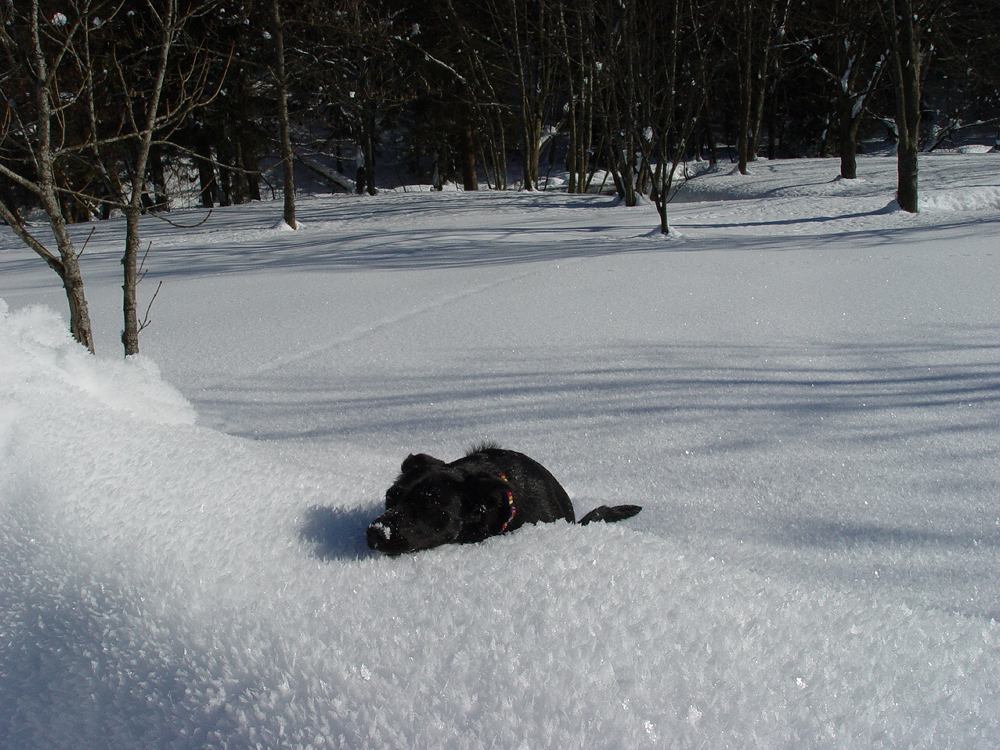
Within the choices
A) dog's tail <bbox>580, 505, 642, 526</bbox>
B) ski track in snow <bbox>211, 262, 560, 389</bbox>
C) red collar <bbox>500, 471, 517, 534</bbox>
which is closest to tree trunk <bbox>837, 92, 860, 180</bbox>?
ski track in snow <bbox>211, 262, 560, 389</bbox>

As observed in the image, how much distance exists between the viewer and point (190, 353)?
4520mm

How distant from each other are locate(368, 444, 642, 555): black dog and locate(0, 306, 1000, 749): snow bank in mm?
53

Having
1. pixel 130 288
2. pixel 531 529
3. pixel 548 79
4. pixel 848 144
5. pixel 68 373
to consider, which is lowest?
pixel 531 529

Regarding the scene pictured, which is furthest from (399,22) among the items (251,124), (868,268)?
(868,268)

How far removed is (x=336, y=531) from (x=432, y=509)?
17 cm

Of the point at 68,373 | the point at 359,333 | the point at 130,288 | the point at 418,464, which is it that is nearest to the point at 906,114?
the point at 359,333

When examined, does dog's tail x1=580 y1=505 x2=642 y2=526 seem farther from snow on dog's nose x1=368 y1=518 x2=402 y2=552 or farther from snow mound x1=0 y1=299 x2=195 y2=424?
snow mound x1=0 y1=299 x2=195 y2=424

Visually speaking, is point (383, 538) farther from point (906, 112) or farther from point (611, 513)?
point (906, 112)

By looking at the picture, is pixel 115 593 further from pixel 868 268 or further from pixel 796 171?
pixel 796 171

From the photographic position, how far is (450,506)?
131cm

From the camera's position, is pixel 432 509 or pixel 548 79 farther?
pixel 548 79

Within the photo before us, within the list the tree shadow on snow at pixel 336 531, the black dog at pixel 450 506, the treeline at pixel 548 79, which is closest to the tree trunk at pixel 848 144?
the treeline at pixel 548 79

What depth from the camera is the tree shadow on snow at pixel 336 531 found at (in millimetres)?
1178

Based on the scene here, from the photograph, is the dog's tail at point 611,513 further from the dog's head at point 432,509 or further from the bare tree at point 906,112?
the bare tree at point 906,112
